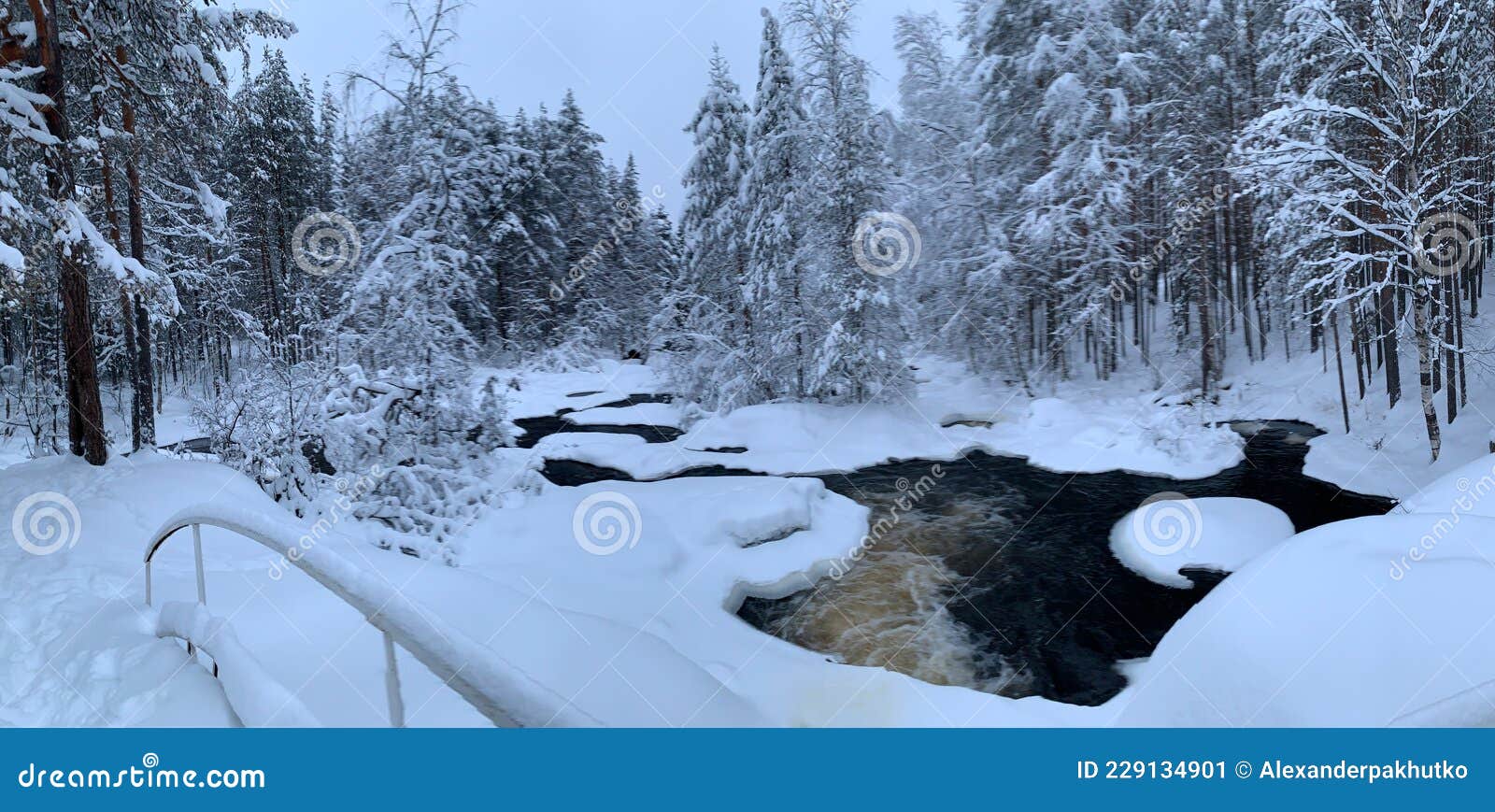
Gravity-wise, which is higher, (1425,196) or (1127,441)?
(1425,196)

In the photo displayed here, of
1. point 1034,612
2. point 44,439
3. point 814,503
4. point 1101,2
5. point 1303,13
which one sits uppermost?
point 1101,2

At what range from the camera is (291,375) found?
39.5 feet

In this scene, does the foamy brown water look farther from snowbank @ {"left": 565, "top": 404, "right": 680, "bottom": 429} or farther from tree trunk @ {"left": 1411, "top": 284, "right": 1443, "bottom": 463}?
snowbank @ {"left": 565, "top": 404, "right": 680, "bottom": 429}

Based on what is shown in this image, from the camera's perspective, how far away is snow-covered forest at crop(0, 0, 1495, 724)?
10.5 meters

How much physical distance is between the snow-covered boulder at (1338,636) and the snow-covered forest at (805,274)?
20.6 inches

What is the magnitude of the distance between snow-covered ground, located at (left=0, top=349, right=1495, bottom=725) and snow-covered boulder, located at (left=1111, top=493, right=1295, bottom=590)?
3.2 inches

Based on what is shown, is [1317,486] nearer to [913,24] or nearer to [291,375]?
[291,375]

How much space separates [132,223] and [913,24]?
2317cm

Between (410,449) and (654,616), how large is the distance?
16.8 feet

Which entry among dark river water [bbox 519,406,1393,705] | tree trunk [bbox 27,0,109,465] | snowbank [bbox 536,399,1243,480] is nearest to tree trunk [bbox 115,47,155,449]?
tree trunk [bbox 27,0,109,465]

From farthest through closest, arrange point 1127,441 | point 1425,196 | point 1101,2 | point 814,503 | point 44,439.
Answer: point 1101,2, point 1127,441, point 1425,196, point 814,503, point 44,439

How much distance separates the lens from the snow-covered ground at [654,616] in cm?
429

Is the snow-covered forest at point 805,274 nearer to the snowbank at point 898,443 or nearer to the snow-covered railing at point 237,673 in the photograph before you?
the snowbank at point 898,443
